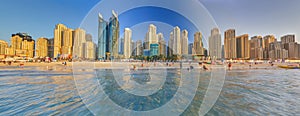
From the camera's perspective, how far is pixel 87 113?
326cm

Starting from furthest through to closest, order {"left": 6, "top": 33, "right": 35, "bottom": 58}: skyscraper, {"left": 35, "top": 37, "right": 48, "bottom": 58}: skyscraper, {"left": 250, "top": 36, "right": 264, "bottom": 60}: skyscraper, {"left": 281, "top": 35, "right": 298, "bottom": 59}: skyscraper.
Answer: {"left": 250, "top": 36, "right": 264, "bottom": 60}: skyscraper, {"left": 281, "top": 35, "right": 298, "bottom": 59}: skyscraper, {"left": 35, "top": 37, "right": 48, "bottom": 58}: skyscraper, {"left": 6, "top": 33, "right": 35, "bottom": 58}: skyscraper

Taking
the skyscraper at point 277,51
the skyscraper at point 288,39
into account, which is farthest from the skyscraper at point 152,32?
the skyscraper at point 288,39

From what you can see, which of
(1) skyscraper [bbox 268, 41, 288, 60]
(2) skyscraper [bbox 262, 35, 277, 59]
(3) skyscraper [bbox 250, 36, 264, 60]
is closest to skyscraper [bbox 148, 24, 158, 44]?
(3) skyscraper [bbox 250, 36, 264, 60]

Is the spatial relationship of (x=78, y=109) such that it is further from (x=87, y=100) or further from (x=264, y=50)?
(x=264, y=50)

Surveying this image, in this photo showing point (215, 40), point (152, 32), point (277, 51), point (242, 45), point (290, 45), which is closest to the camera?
point (215, 40)

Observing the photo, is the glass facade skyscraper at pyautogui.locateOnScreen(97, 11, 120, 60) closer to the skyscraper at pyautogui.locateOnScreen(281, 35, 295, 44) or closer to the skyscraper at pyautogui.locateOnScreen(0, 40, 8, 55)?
the skyscraper at pyautogui.locateOnScreen(0, 40, 8, 55)

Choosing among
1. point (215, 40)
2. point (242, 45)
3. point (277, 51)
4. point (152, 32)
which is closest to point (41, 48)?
point (152, 32)

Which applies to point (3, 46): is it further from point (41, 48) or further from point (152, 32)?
point (152, 32)

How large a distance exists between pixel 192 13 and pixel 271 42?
132 metres

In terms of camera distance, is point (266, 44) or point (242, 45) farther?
point (266, 44)

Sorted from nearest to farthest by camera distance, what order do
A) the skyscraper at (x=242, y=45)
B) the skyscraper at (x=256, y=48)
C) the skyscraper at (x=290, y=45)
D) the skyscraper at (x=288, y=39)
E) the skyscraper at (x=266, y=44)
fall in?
the skyscraper at (x=288, y=39), the skyscraper at (x=290, y=45), the skyscraper at (x=242, y=45), the skyscraper at (x=256, y=48), the skyscraper at (x=266, y=44)

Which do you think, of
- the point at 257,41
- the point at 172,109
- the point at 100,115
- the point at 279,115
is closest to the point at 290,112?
the point at 279,115

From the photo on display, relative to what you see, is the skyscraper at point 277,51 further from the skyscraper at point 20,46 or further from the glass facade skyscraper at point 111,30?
the skyscraper at point 20,46

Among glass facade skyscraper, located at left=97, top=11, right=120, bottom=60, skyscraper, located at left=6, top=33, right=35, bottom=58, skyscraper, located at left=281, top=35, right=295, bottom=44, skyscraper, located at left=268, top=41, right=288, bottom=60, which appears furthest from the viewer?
skyscraper, located at left=268, top=41, right=288, bottom=60
